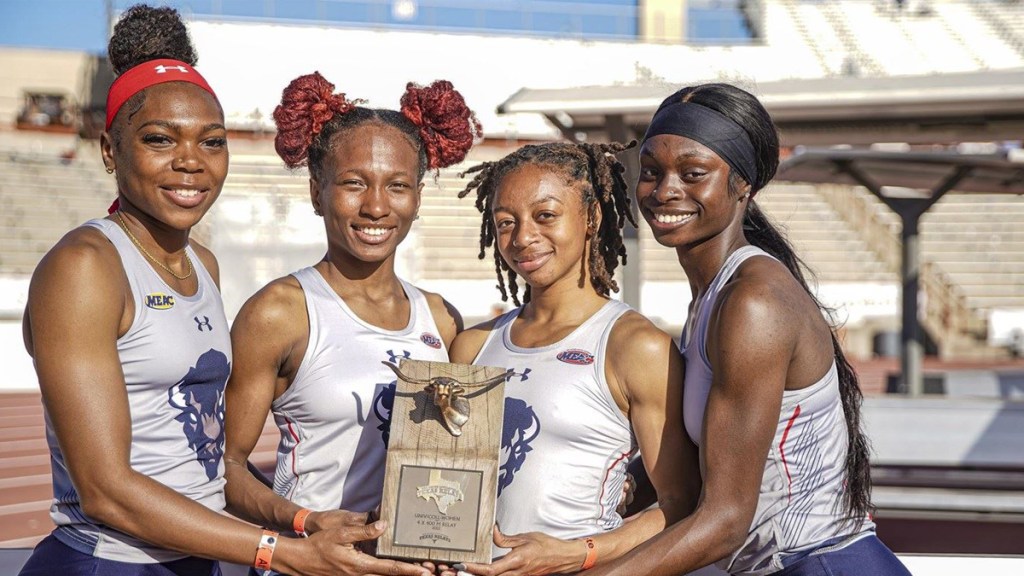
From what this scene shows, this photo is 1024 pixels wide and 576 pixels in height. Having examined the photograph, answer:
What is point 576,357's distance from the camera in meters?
2.53

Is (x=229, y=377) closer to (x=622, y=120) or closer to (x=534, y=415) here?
(x=534, y=415)

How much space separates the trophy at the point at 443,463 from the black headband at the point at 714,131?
701 millimetres

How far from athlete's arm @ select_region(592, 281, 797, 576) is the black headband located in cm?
33

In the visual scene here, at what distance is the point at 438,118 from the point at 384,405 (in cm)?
80

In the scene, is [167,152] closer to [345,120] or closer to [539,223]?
[345,120]

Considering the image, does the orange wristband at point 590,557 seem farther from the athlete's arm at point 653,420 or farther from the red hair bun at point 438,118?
the red hair bun at point 438,118

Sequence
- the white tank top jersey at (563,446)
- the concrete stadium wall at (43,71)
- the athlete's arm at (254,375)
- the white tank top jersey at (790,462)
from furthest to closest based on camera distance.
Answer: the concrete stadium wall at (43,71) < the athlete's arm at (254,375) < the white tank top jersey at (563,446) < the white tank top jersey at (790,462)

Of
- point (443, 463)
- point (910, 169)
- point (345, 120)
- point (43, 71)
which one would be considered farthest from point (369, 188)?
point (43, 71)

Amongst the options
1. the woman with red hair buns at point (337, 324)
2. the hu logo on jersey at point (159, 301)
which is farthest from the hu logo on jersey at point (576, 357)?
the hu logo on jersey at point (159, 301)

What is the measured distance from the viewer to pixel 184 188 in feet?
7.95

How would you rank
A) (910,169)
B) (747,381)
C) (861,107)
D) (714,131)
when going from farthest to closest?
(910,169)
(861,107)
(714,131)
(747,381)

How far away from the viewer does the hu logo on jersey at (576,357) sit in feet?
8.27

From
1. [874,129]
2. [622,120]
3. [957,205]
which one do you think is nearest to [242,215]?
[622,120]

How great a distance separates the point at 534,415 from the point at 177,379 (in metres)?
0.82
